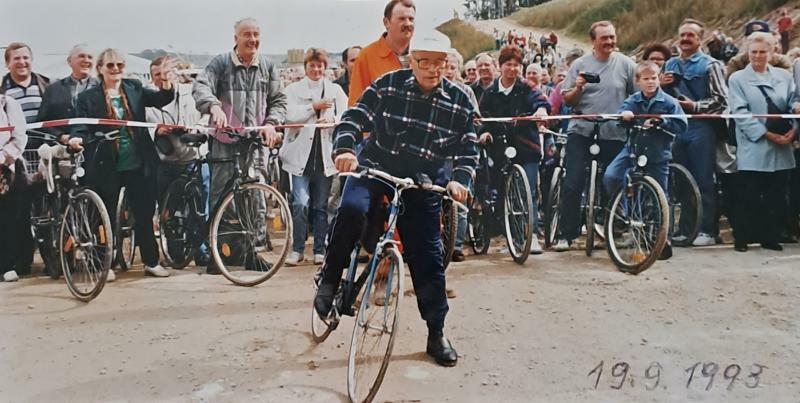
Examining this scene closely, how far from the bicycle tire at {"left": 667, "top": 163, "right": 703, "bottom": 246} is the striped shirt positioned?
2256 millimetres

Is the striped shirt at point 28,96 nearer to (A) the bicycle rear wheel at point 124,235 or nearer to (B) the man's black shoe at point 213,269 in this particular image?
(A) the bicycle rear wheel at point 124,235

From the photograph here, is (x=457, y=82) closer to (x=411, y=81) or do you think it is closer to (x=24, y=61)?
(x=411, y=81)

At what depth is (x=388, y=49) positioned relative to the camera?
2.65 meters

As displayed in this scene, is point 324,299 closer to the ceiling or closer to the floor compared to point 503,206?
closer to the floor

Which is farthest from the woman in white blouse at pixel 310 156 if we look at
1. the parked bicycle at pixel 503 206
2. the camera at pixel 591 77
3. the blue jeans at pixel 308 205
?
the camera at pixel 591 77

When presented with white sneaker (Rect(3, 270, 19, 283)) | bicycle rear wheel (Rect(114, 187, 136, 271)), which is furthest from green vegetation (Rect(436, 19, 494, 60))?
white sneaker (Rect(3, 270, 19, 283))

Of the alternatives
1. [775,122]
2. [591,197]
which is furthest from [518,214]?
[775,122]

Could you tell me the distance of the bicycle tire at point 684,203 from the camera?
3.05 m

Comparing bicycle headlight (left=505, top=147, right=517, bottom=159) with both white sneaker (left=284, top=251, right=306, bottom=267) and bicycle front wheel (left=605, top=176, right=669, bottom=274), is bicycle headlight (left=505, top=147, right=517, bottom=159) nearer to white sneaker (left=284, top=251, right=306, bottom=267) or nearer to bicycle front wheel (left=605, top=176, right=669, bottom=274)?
bicycle front wheel (left=605, top=176, right=669, bottom=274)

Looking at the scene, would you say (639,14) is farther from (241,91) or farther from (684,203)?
(241,91)

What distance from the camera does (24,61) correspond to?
2.59 metres

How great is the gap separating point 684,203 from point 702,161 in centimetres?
17

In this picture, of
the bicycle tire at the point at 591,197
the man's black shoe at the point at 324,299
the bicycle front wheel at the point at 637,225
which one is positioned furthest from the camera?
the bicycle tire at the point at 591,197

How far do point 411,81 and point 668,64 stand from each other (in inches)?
43.0
